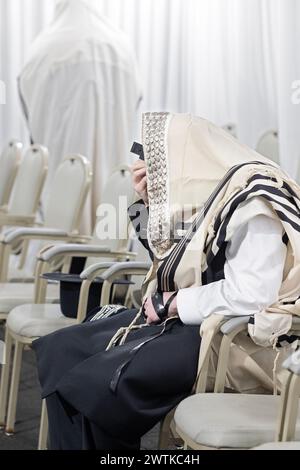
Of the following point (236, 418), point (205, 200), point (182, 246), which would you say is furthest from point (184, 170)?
point (236, 418)

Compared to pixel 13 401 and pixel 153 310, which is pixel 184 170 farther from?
pixel 13 401

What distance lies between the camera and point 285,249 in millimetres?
1700

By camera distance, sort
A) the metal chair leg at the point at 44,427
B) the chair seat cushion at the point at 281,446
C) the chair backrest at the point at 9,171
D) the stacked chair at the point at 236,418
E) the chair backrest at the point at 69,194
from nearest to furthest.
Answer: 1. the chair seat cushion at the point at 281,446
2. the stacked chair at the point at 236,418
3. the metal chair leg at the point at 44,427
4. the chair backrest at the point at 69,194
5. the chair backrest at the point at 9,171

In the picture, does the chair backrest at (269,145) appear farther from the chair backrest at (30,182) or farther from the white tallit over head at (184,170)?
the white tallit over head at (184,170)

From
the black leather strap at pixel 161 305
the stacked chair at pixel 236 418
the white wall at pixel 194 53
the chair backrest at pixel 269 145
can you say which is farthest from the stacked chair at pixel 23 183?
the stacked chair at pixel 236 418

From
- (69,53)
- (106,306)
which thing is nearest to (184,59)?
(69,53)

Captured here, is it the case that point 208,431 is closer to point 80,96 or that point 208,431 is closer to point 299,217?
point 299,217

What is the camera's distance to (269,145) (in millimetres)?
3682

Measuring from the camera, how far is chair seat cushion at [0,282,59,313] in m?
2.76

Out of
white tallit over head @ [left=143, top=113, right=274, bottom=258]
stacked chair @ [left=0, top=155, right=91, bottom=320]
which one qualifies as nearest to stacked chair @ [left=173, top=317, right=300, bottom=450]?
white tallit over head @ [left=143, top=113, right=274, bottom=258]

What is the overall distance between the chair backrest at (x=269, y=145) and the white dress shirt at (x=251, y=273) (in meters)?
1.96

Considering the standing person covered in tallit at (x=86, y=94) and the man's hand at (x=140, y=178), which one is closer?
the man's hand at (x=140, y=178)

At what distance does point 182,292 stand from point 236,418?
1.35 ft

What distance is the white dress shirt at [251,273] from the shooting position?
66.1 inches
